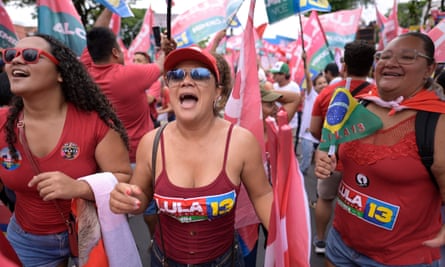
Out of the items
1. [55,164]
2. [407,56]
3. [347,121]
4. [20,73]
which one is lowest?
[55,164]

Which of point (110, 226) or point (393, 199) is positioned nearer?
point (110, 226)

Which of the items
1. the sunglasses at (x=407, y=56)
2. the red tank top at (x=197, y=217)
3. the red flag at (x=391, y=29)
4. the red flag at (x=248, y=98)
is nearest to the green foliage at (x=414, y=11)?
the red flag at (x=391, y=29)

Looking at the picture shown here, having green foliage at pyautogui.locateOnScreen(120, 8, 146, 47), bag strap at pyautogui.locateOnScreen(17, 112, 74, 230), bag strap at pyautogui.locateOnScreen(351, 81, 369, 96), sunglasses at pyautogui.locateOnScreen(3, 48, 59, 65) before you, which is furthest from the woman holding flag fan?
green foliage at pyautogui.locateOnScreen(120, 8, 146, 47)

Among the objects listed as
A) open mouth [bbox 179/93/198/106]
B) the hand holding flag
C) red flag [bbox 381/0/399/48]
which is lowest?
red flag [bbox 381/0/399/48]

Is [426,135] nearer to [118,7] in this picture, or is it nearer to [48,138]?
[48,138]

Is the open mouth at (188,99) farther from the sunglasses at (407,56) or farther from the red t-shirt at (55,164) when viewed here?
the sunglasses at (407,56)

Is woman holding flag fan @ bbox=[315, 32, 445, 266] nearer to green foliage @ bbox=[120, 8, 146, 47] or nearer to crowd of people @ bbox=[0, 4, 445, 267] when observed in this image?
crowd of people @ bbox=[0, 4, 445, 267]

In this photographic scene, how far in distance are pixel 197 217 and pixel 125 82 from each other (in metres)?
1.75

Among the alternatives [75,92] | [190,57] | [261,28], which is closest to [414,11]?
[261,28]

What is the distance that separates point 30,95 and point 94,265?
93 centimetres

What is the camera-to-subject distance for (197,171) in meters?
1.60

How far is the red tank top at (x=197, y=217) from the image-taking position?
1.54 metres

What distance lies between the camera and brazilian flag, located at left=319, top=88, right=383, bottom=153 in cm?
180

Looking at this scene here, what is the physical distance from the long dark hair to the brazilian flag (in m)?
1.19
